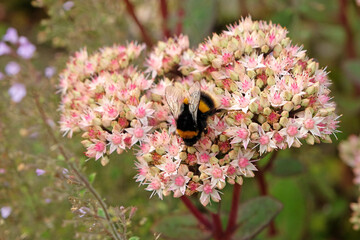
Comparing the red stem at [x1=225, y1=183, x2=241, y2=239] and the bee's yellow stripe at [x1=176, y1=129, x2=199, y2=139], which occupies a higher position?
the bee's yellow stripe at [x1=176, y1=129, x2=199, y2=139]

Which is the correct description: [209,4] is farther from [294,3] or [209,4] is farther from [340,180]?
[340,180]

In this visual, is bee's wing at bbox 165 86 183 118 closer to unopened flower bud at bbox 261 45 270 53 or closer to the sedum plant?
the sedum plant

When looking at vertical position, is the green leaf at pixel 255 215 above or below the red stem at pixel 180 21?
below

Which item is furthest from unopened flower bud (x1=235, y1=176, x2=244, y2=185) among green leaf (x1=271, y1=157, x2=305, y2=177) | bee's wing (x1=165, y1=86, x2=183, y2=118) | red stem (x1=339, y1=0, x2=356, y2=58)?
red stem (x1=339, y1=0, x2=356, y2=58)

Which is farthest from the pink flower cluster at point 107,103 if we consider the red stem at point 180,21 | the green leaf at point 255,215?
the red stem at point 180,21

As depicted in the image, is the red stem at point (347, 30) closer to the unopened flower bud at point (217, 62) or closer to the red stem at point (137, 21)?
the red stem at point (137, 21)

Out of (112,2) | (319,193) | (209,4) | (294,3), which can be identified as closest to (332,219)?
(319,193)

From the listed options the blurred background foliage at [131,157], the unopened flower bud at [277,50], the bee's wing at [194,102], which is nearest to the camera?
the bee's wing at [194,102]
